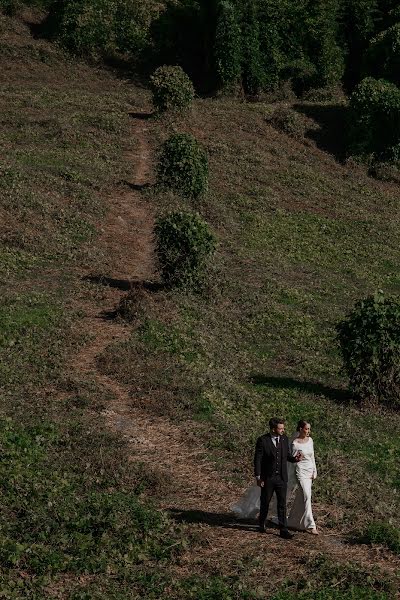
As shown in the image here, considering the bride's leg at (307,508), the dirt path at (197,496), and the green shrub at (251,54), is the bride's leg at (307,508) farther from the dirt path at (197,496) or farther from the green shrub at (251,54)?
the green shrub at (251,54)

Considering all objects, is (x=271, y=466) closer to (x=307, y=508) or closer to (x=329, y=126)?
(x=307, y=508)

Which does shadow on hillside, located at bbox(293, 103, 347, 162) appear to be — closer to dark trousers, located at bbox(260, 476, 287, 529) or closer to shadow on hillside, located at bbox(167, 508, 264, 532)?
shadow on hillside, located at bbox(167, 508, 264, 532)

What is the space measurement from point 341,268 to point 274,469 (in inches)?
800

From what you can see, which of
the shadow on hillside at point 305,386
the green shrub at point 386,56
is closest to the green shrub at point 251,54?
the green shrub at point 386,56

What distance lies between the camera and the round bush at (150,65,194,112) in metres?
43.4

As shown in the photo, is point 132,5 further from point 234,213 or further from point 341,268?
point 341,268

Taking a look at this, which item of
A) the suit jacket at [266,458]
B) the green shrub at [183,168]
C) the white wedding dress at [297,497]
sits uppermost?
the green shrub at [183,168]

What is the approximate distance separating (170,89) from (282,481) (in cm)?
3345

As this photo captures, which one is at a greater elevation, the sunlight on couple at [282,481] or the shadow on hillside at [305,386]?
the sunlight on couple at [282,481]

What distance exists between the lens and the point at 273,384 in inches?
818

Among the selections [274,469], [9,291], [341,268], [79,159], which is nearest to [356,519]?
[274,469]

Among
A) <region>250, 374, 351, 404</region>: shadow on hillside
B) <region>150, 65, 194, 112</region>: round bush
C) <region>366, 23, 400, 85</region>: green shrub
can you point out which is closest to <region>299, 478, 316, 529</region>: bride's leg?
<region>250, 374, 351, 404</region>: shadow on hillside

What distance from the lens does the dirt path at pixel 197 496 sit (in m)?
12.2

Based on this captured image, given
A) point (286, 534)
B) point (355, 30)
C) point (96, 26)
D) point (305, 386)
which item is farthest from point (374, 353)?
point (355, 30)
